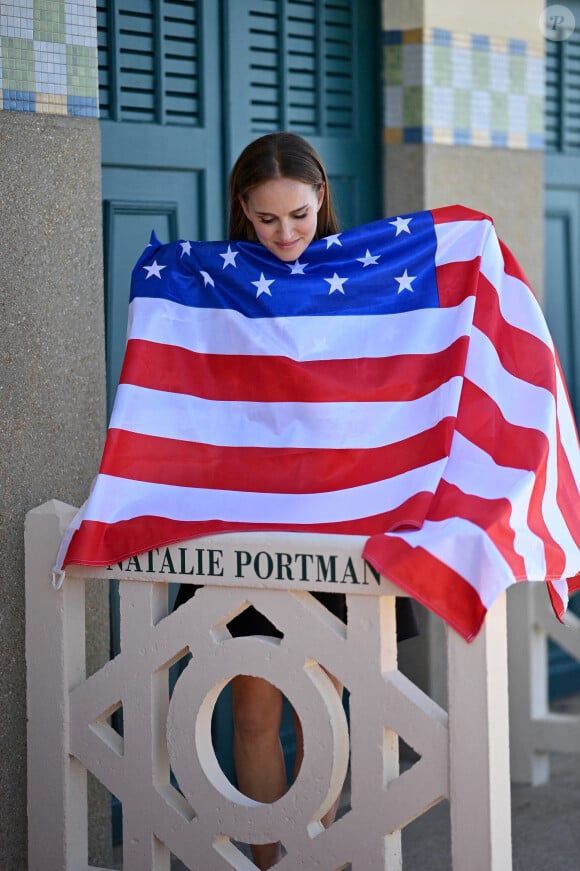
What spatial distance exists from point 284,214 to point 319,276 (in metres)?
0.18

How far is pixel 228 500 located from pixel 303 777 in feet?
2.24

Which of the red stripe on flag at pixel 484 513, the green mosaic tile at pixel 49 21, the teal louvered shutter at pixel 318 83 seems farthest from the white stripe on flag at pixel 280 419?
the teal louvered shutter at pixel 318 83

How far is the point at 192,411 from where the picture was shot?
141 inches

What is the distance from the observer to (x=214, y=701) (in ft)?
11.1

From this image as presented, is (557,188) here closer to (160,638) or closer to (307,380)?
(307,380)

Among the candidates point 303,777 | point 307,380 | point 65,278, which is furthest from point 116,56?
point 303,777

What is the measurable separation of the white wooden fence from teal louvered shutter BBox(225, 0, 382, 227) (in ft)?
6.04

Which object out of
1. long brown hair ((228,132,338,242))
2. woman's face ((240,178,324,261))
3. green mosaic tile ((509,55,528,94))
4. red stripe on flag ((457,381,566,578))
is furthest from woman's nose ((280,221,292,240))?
green mosaic tile ((509,55,528,94))

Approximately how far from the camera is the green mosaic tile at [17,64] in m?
3.72

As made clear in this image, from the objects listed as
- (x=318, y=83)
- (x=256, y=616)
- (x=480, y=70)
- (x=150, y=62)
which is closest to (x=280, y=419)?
(x=256, y=616)

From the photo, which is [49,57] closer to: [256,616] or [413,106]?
[256,616]

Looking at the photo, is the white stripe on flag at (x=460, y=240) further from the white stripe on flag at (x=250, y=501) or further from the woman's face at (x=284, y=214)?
the white stripe on flag at (x=250, y=501)

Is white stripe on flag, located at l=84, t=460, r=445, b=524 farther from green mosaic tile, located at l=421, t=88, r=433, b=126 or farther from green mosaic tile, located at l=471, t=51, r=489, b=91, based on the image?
green mosaic tile, located at l=471, t=51, r=489, b=91

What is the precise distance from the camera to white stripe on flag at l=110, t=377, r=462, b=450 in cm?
342
